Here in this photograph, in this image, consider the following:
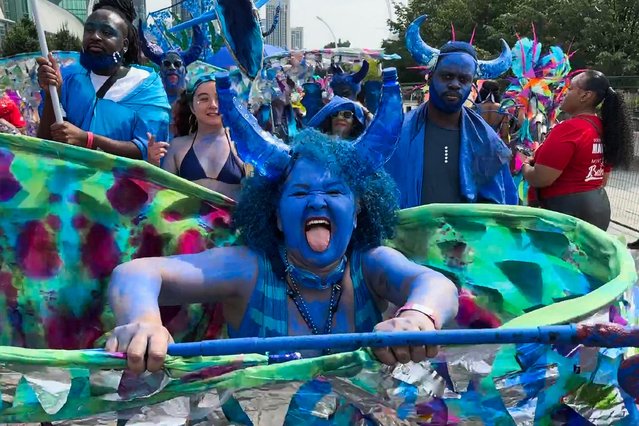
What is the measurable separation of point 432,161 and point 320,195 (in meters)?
1.09

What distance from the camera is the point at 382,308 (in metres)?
2.06

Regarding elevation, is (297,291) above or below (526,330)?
below

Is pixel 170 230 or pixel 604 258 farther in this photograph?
pixel 170 230

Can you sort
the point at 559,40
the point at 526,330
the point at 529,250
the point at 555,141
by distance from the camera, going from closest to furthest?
1. the point at 526,330
2. the point at 529,250
3. the point at 555,141
4. the point at 559,40

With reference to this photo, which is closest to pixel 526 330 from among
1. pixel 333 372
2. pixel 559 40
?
pixel 333 372

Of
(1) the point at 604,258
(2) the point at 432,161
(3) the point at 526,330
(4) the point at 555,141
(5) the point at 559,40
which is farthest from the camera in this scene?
(5) the point at 559,40

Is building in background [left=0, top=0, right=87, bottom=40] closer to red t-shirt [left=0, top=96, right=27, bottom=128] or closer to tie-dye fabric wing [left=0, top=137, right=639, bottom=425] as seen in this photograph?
red t-shirt [left=0, top=96, right=27, bottom=128]

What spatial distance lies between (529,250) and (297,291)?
2.35ft

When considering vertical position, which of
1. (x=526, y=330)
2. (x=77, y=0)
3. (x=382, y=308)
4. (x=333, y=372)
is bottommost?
(x=382, y=308)

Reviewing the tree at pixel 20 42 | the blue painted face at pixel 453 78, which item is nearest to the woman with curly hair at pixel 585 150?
the blue painted face at pixel 453 78

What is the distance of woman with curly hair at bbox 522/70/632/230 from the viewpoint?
364cm

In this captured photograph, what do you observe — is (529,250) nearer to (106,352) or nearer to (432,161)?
(432,161)

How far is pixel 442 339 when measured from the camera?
3.79ft

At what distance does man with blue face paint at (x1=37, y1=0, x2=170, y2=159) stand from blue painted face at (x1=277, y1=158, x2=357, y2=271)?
52.8 inches
